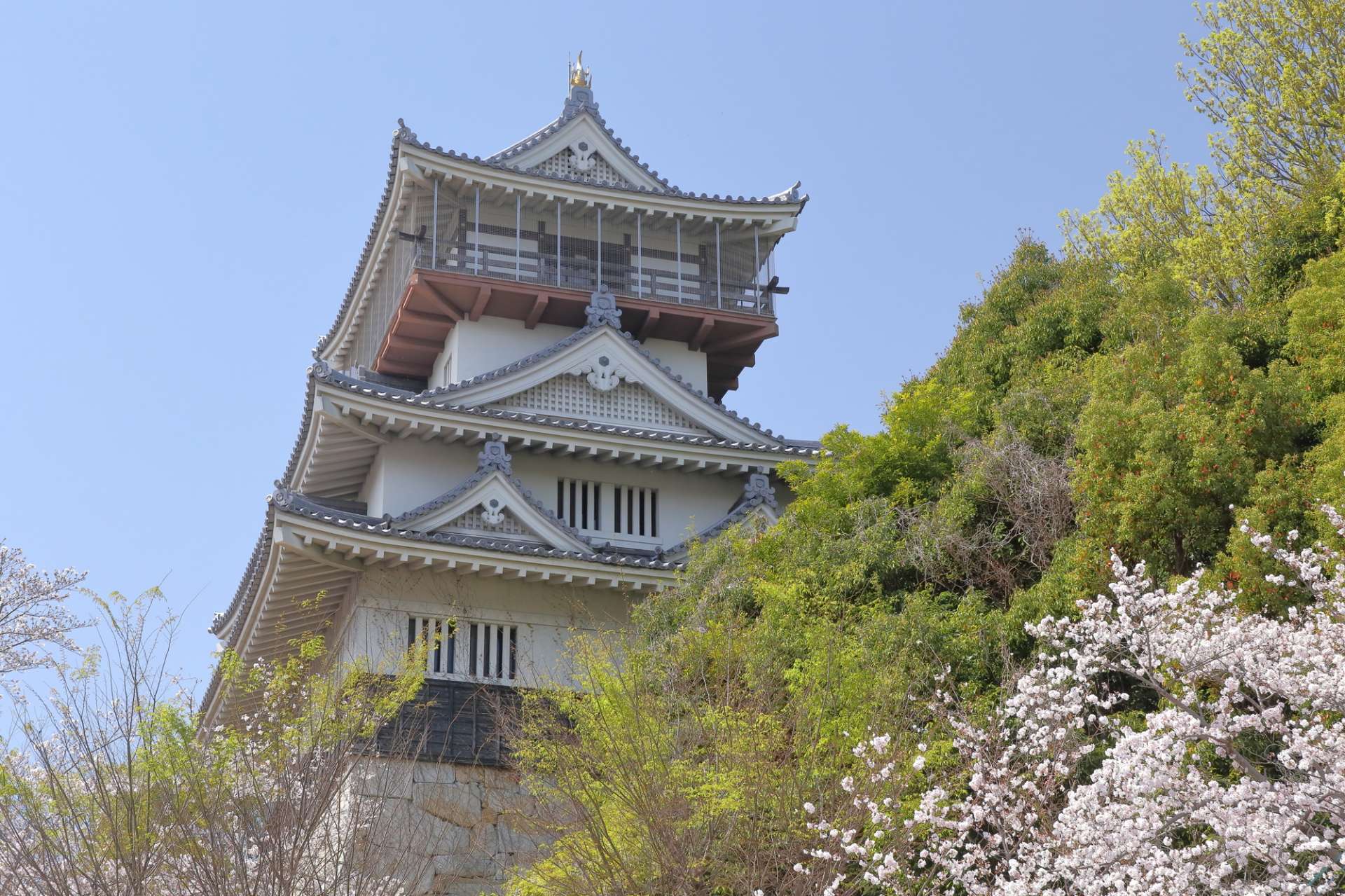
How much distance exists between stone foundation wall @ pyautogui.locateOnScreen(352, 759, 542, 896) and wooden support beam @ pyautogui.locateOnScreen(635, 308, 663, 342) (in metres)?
9.22

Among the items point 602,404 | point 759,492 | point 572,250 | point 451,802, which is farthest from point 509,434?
point 451,802

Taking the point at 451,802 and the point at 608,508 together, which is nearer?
the point at 451,802

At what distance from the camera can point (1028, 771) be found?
12.4m

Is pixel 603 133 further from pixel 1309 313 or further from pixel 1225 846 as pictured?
pixel 1225 846

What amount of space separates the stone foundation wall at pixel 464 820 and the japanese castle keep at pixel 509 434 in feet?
0.12

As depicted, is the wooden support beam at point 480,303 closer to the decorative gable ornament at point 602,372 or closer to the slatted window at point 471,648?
the decorative gable ornament at point 602,372

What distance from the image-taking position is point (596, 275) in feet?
83.5

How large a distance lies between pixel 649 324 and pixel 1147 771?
53.9ft

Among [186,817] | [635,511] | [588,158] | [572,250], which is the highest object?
[588,158]

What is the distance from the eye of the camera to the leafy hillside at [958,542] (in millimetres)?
12844

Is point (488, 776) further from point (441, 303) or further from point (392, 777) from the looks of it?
point (441, 303)

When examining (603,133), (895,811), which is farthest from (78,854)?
(603,133)

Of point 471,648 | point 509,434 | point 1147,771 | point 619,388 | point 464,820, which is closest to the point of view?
point 1147,771

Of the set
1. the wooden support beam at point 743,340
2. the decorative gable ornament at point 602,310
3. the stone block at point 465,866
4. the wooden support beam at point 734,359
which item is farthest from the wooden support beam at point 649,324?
the stone block at point 465,866
